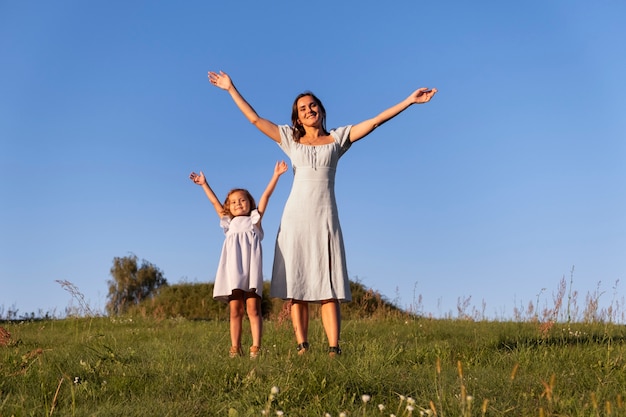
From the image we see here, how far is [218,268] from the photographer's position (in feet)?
25.1

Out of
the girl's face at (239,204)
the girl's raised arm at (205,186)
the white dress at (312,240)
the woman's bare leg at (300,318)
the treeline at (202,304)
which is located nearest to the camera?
the white dress at (312,240)

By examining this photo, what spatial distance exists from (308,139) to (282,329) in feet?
11.2

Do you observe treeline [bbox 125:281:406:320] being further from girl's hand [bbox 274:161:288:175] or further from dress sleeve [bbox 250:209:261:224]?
girl's hand [bbox 274:161:288:175]

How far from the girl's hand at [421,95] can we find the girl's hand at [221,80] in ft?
6.53

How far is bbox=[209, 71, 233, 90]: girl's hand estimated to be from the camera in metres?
7.77

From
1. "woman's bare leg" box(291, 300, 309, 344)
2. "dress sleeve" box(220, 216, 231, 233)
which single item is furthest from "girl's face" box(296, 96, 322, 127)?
"woman's bare leg" box(291, 300, 309, 344)

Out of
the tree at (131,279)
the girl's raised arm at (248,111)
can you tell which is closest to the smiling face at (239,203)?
the girl's raised arm at (248,111)

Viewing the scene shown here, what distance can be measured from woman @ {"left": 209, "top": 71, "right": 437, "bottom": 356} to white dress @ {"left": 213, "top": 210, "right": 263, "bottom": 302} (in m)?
0.22

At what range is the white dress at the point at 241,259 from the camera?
295 inches

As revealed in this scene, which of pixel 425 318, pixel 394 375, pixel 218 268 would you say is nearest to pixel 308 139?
pixel 218 268

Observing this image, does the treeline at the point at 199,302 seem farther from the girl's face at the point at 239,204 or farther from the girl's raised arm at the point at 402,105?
the girl's raised arm at the point at 402,105

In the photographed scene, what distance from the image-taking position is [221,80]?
783cm

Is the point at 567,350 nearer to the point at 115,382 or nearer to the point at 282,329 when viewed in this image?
the point at 282,329

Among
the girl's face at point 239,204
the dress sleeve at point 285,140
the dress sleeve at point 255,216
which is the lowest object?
the dress sleeve at point 255,216
